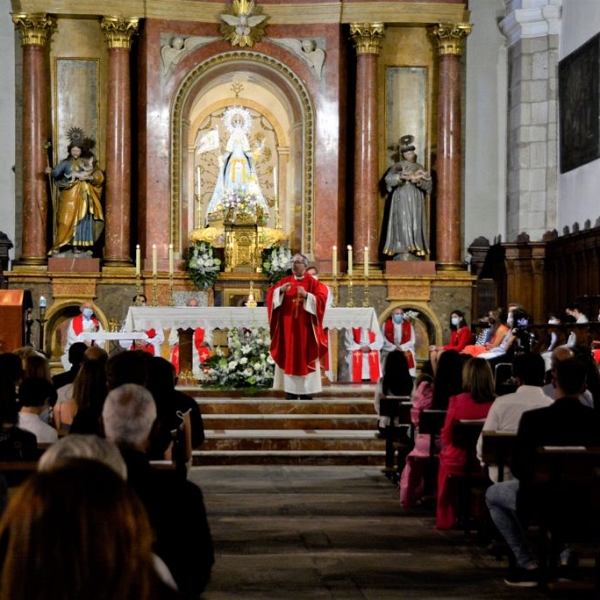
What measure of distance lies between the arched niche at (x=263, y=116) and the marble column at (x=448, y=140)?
2094 millimetres

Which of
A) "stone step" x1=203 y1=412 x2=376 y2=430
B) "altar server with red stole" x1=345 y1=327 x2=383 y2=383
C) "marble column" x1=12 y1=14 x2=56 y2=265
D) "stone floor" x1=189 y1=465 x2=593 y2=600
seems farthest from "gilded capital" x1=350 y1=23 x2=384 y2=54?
"stone floor" x1=189 y1=465 x2=593 y2=600

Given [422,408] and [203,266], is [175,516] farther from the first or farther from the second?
[203,266]

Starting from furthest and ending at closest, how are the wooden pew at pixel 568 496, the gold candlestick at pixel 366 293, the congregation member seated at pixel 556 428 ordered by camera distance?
the gold candlestick at pixel 366 293
the congregation member seated at pixel 556 428
the wooden pew at pixel 568 496

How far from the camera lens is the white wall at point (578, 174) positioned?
62.2 ft

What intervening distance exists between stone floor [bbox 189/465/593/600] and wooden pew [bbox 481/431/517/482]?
66 centimetres

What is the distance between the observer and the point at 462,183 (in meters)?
21.9

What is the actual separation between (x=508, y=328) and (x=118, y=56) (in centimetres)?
785

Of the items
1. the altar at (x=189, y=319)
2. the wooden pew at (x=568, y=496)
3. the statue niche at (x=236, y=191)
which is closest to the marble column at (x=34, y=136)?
the statue niche at (x=236, y=191)

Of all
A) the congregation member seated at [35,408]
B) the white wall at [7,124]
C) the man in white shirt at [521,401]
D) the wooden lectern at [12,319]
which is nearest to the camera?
the congregation member seated at [35,408]

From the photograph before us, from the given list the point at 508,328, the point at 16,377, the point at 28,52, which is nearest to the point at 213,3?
the point at 28,52

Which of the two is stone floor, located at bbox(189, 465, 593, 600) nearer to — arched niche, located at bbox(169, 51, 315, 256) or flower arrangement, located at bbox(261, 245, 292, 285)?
flower arrangement, located at bbox(261, 245, 292, 285)

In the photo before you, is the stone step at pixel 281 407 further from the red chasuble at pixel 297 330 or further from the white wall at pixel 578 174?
the white wall at pixel 578 174

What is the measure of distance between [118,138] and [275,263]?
3.18m

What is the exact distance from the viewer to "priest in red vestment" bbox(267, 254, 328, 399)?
15055 millimetres
